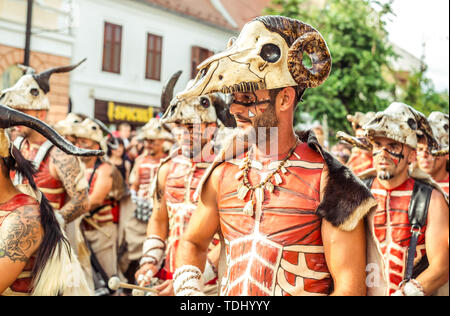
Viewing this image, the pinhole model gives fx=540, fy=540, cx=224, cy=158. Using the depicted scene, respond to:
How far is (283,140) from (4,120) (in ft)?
5.28

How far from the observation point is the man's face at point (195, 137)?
5199 mm

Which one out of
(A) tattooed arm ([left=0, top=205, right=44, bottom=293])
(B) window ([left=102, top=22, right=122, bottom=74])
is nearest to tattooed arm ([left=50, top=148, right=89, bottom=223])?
(A) tattooed arm ([left=0, top=205, right=44, bottom=293])

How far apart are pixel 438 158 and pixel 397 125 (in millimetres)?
2122

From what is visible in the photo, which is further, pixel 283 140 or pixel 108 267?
pixel 108 267

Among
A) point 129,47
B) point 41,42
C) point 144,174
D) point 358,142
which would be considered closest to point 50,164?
point 358,142

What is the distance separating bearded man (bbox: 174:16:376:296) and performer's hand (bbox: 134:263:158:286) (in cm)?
149

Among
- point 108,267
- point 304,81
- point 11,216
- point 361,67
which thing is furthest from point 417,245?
point 361,67

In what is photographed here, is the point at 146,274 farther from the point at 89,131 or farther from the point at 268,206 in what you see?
the point at 89,131

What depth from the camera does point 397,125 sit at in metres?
4.35

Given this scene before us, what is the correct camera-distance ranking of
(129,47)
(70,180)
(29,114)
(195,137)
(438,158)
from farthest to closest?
(129,47) < (438,158) < (29,114) < (70,180) < (195,137)

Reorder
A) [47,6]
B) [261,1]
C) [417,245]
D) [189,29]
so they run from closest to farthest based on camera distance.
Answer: [417,245]
[47,6]
[189,29]
[261,1]

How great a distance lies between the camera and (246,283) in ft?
8.70

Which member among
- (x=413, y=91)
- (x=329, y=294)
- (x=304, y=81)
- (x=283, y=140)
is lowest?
(x=329, y=294)

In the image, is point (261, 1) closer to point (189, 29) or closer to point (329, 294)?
point (189, 29)
